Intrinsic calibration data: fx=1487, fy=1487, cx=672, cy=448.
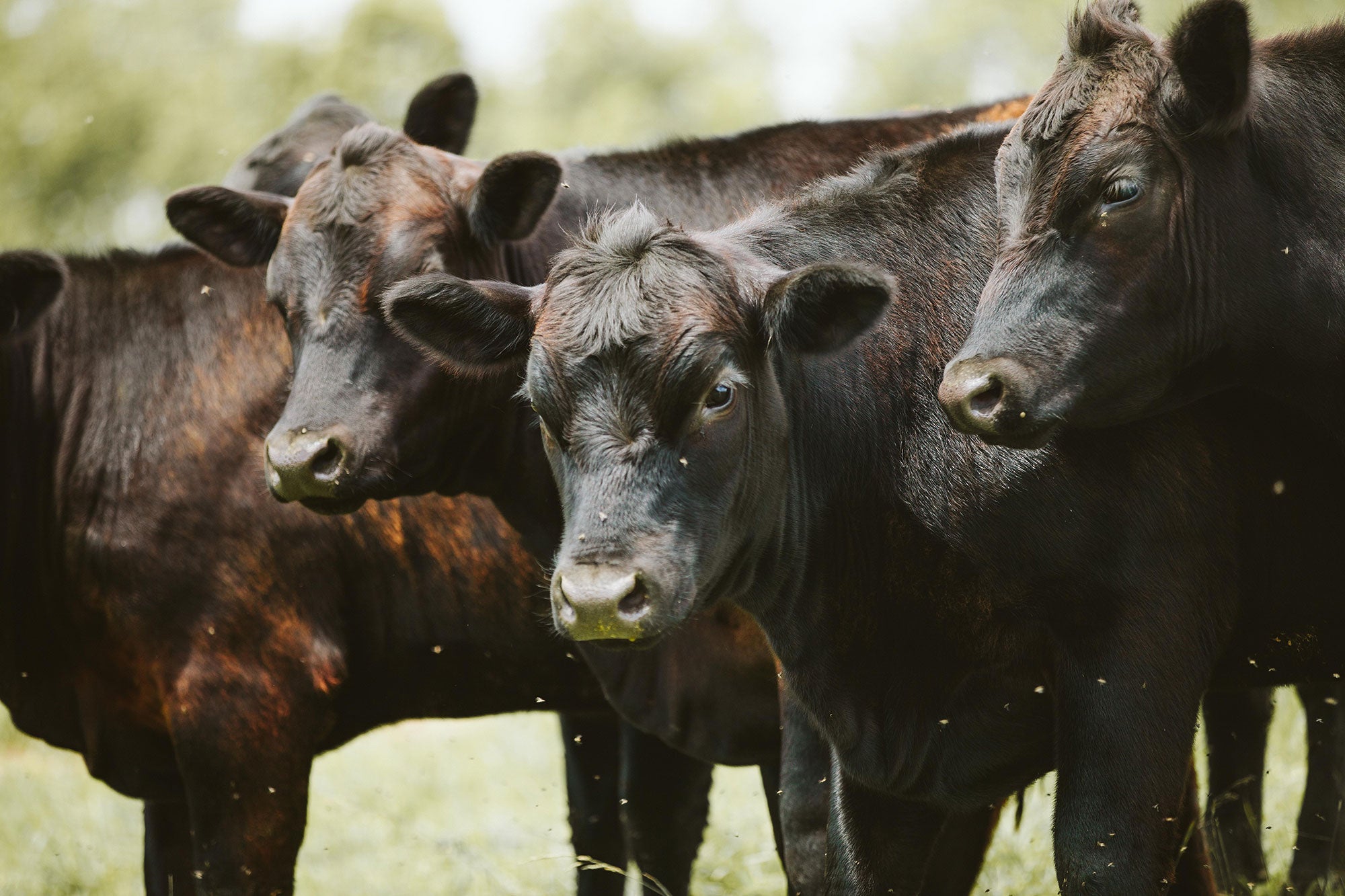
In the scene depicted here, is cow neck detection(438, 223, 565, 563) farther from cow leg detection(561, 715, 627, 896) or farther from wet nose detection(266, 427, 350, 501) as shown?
cow leg detection(561, 715, 627, 896)

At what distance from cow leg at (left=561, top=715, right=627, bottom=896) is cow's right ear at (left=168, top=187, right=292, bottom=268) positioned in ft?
8.20

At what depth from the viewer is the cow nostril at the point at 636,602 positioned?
3.41 m

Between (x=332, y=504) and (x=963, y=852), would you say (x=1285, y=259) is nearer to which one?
(x=963, y=852)

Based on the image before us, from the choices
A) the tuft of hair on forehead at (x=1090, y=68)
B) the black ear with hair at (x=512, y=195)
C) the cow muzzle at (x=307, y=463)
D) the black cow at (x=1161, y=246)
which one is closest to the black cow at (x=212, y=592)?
the cow muzzle at (x=307, y=463)

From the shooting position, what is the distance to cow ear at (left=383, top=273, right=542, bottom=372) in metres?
4.30

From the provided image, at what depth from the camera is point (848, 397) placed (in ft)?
13.8

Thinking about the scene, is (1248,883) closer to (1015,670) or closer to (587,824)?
(1015,670)

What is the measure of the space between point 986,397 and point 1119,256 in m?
0.50

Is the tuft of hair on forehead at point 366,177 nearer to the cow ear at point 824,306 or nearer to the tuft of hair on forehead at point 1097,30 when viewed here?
the cow ear at point 824,306

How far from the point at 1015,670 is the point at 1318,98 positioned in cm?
172

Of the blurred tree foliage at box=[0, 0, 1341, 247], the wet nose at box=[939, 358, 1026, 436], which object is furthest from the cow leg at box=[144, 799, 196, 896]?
the blurred tree foliage at box=[0, 0, 1341, 247]

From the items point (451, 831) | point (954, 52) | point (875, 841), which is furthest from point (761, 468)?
point (954, 52)

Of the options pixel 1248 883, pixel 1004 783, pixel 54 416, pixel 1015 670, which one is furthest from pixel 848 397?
pixel 54 416

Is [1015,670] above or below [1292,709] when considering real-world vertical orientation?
below
